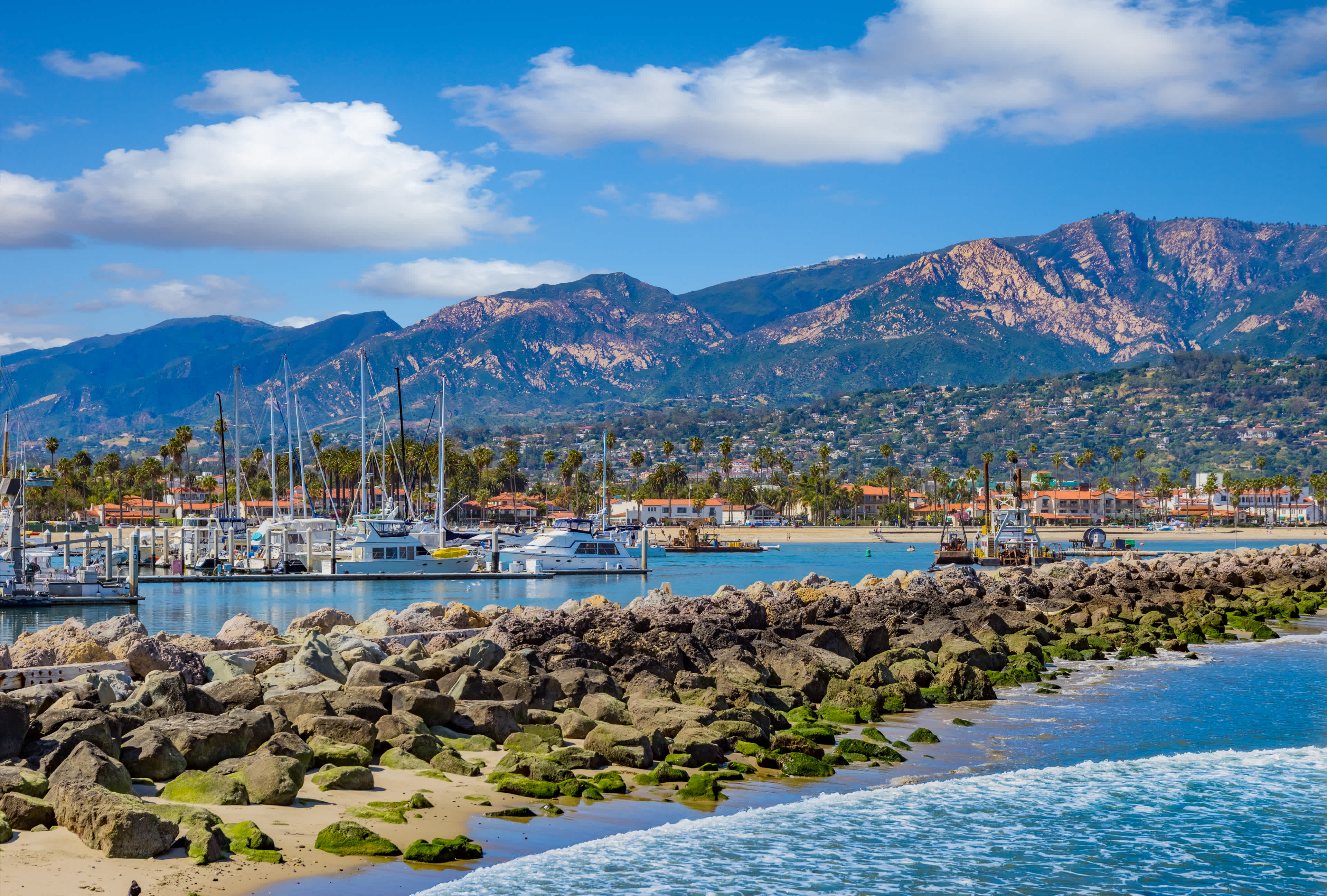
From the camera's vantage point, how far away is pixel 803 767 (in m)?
14.4

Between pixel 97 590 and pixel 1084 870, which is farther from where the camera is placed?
pixel 97 590

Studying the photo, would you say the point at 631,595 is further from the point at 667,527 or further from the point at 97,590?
the point at 667,527

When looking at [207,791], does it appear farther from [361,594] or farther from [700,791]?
[361,594]

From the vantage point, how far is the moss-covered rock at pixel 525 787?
12.7 metres

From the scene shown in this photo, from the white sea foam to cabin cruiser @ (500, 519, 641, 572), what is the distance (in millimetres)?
53598

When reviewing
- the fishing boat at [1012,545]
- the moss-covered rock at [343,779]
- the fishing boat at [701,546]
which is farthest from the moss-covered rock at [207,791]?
the fishing boat at [701,546]

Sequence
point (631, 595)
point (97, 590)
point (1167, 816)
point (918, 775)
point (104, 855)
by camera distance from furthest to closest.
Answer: point (631, 595)
point (97, 590)
point (918, 775)
point (1167, 816)
point (104, 855)

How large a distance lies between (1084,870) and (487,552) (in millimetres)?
60975

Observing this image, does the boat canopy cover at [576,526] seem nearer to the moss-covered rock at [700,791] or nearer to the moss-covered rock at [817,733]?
the moss-covered rock at [817,733]

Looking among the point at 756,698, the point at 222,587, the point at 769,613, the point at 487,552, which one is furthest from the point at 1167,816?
the point at 487,552

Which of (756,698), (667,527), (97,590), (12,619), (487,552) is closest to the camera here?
(756,698)

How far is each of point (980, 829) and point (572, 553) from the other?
56.5 metres

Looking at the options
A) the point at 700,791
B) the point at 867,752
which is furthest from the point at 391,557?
the point at 700,791

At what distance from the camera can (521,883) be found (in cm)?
1012
